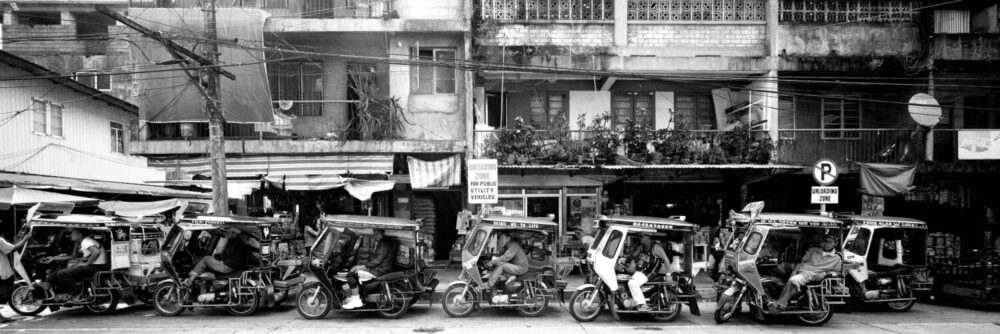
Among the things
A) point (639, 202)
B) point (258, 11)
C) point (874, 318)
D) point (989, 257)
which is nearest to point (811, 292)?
point (874, 318)

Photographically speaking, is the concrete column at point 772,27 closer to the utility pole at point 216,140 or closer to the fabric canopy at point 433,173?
the fabric canopy at point 433,173

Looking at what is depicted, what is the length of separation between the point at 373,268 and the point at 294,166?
20.2 ft

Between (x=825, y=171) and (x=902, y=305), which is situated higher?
(x=825, y=171)

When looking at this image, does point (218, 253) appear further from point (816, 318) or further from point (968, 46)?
point (968, 46)

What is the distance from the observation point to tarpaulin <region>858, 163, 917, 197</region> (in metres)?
15.3

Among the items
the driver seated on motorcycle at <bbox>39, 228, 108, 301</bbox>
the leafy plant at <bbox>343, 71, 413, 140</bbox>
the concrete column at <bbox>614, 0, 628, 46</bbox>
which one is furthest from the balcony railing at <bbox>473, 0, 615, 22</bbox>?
the driver seated on motorcycle at <bbox>39, 228, 108, 301</bbox>

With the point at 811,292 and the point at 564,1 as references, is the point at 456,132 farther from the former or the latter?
the point at 811,292

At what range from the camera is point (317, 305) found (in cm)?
1106

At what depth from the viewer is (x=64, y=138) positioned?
20.3 m

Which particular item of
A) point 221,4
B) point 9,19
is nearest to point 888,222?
point 221,4

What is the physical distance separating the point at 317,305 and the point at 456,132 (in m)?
7.24

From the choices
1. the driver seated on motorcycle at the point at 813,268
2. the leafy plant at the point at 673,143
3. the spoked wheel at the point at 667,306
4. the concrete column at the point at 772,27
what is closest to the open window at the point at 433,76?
the leafy plant at the point at 673,143

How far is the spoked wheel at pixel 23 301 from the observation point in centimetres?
1123

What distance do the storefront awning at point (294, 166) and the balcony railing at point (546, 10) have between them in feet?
15.4
